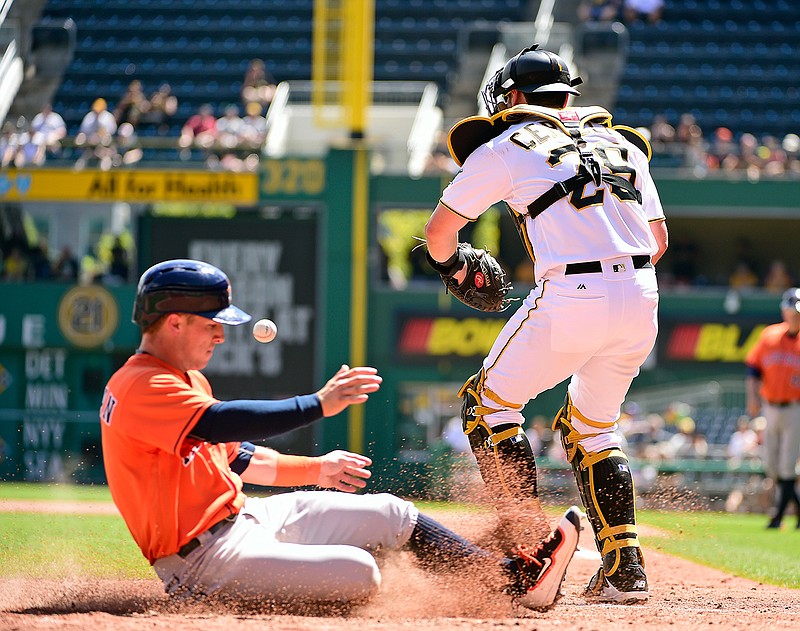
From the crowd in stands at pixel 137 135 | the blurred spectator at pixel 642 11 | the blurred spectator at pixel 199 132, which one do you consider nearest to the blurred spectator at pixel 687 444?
the crowd in stands at pixel 137 135

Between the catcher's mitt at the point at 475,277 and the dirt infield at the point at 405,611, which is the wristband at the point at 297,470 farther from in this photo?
the catcher's mitt at the point at 475,277

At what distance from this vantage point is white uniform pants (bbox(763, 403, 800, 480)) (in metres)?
10.4

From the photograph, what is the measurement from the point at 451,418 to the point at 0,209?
24.8 ft

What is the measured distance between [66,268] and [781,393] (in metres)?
10.9

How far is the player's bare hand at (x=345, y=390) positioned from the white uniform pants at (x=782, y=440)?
25.2ft

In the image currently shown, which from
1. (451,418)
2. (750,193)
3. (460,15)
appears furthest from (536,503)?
(460,15)

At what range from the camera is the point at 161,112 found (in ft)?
62.4

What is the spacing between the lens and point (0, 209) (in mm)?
17719

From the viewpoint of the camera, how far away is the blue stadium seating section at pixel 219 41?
2139 cm

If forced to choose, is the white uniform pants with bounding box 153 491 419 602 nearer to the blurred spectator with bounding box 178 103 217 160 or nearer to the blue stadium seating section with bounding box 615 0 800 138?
the blurred spectator with bounding box 178 103 217 160

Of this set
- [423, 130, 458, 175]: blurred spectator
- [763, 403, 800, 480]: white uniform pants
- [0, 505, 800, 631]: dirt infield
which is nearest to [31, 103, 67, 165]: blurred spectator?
[423, 130, 458, 175]: blurred spectator

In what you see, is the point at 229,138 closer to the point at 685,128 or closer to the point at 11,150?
the point at 11,150

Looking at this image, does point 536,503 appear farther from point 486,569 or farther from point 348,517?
point 348,517

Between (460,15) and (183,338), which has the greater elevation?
(460,15)
